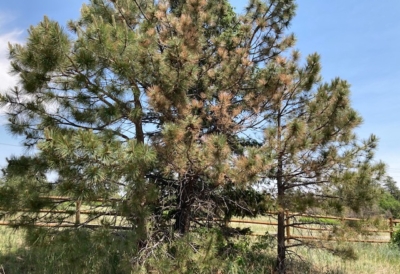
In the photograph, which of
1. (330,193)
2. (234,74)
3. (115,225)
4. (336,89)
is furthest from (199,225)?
(336,89)

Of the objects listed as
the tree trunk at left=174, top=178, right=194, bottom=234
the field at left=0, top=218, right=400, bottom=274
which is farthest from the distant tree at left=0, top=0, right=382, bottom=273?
the field at left=0, top=218, right=400, bottom=274

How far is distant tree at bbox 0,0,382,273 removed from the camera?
3.77m

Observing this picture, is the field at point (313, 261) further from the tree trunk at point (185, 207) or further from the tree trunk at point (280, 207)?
the tree trunk at point (185, 207)

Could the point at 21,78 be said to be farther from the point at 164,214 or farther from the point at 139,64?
the point at 164,214

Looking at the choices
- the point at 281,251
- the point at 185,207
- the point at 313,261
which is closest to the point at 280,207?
the point at 281,251

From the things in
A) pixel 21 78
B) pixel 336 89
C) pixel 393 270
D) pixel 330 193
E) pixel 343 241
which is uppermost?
pixel 336 89

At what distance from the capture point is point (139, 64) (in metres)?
4.32

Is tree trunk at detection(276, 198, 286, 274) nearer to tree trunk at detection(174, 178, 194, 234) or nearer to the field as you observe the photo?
the field

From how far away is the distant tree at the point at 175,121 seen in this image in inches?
149

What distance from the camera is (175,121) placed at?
4.64 m

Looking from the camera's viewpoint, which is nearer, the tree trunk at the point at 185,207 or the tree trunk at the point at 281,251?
the tree trunk at the point at 185,207

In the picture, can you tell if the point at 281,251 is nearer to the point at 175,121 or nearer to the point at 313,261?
the point at 313,261

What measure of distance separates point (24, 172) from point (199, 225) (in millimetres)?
2618

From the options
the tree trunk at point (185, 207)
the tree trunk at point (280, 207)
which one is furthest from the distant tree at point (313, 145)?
the tree trunk at point (185, 207)
